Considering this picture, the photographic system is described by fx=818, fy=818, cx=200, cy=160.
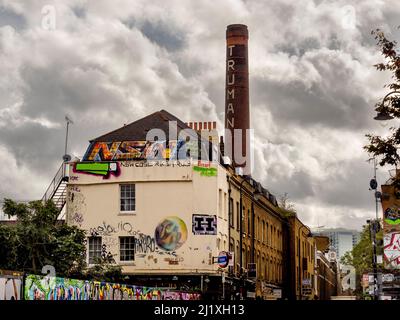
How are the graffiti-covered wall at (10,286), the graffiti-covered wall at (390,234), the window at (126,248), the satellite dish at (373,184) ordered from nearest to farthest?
the graffiti-covered wall at (10,286)
the window at (126,248)
the graffiti-covered wall at (390,234)
the satellite dish at (373,184)

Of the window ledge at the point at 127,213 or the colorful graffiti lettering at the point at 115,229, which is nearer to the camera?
the colorful graffiti lettering at the point at 115,229

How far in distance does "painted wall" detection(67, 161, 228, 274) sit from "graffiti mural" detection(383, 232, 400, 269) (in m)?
13.2

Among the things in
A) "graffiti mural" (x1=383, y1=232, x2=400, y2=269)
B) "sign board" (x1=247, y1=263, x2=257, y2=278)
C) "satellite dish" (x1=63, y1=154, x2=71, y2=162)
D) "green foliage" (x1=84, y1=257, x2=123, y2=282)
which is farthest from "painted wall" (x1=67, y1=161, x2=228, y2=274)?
"graffiti mural" (x1=383, y1=232, x2=400, y2=269)

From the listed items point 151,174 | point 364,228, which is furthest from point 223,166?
point 364,228

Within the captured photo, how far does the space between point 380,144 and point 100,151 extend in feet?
129

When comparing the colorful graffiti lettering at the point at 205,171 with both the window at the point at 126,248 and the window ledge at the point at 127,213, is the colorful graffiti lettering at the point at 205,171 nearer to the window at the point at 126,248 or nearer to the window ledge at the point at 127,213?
the window ledge at the point at 127,213

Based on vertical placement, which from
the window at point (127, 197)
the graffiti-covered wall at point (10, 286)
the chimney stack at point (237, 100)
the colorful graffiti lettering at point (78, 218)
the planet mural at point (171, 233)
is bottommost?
the graffiti-covered wall at point (10, 286)

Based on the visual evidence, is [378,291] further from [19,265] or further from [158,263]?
[19,265]

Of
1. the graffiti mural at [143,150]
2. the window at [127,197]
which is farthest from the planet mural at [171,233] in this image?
the graffiti mural at [143,150]

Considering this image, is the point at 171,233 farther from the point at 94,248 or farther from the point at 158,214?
the point at 94,248

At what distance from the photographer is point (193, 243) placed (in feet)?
177

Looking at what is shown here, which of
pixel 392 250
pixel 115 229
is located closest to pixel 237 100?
pixel 392 250

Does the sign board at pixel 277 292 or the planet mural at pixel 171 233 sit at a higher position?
the planet mural at pixel 171 233

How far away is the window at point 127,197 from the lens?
182ft
